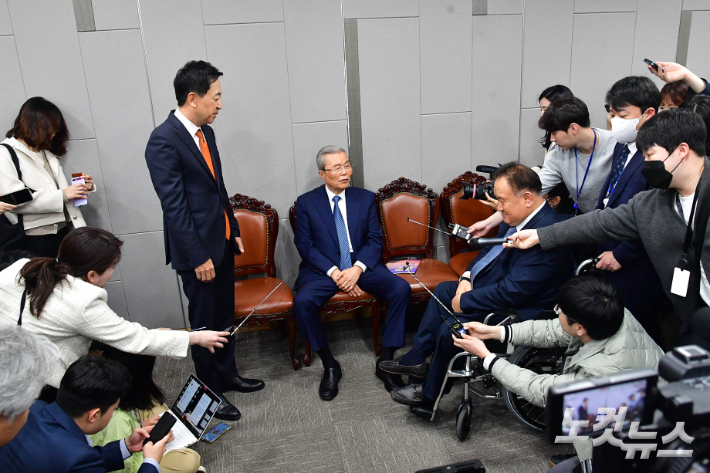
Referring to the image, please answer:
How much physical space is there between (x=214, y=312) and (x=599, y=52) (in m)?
3.33

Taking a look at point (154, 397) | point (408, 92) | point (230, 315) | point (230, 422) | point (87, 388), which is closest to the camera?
point (87, 388)

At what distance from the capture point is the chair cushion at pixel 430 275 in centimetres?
338

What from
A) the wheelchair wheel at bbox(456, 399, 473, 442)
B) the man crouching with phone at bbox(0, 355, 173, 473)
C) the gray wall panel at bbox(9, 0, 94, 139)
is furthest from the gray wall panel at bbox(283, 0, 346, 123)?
the man crouching with phone at bbox(0, 355, 173, 473)

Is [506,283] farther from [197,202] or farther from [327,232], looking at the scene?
[197,202]

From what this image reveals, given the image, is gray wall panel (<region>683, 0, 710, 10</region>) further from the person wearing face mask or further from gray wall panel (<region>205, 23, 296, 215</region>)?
gray wall panel (<region>205, 23, 296, 215</region>)

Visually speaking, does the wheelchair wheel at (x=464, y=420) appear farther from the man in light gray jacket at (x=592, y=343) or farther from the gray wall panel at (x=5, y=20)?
the gray wall panel at (x=5, y=20)

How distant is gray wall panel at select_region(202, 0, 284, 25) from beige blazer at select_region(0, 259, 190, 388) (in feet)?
6.65

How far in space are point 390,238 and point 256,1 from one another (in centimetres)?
182

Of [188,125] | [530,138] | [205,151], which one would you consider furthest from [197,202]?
[530,138]

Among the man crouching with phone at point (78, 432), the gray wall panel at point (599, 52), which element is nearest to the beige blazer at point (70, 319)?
the man crouching with phone at point (78, 432)

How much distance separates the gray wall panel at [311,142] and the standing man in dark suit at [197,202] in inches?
33.0

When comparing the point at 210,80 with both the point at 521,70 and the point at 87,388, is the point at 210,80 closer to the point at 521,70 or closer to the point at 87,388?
the point at 87,388

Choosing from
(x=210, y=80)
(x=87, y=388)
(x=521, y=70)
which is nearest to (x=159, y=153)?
(x=210, y=80)

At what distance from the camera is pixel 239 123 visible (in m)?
3.59
